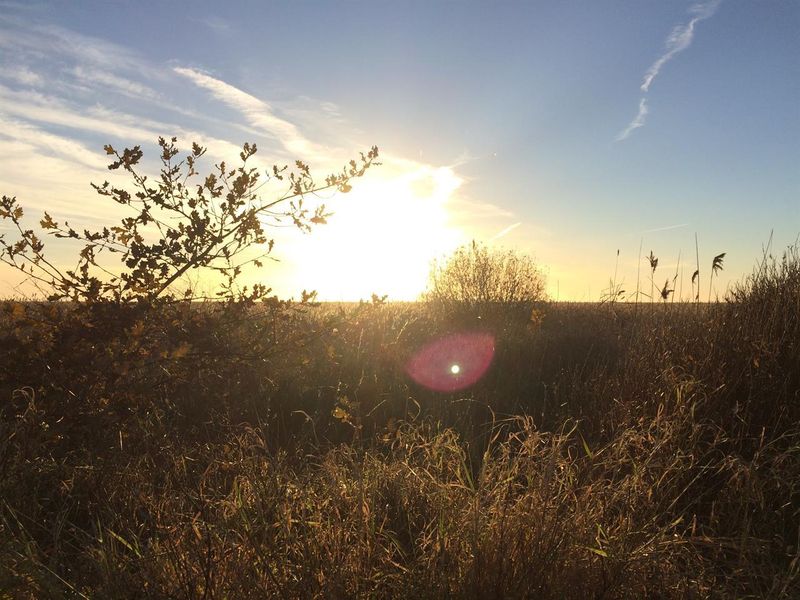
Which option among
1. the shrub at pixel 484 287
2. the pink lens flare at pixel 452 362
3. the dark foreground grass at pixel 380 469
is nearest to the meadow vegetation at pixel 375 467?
the dark foreground grass at pixel 380 469

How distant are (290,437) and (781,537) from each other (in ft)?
11.0

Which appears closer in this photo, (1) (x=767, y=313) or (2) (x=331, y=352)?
(2) (x=331, y=352)

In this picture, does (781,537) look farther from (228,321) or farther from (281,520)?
(228,321)

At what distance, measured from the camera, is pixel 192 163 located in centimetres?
451

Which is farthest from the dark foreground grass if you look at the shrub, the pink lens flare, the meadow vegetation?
the shrub

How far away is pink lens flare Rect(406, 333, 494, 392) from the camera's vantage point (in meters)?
6.47

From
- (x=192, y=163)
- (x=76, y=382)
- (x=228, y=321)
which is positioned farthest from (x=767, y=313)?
(x=76, y=382)

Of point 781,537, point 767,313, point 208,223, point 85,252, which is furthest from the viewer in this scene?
point 767,313

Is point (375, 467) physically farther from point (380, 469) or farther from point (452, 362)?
point (452, 362)

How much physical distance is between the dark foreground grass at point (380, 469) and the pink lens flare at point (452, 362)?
0.27 meters

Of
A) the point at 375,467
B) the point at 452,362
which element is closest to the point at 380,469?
the point at 375,467

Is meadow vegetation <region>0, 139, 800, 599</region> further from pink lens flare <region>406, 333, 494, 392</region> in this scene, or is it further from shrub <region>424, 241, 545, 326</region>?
shrub <region>424, 241, 545, 326</region>

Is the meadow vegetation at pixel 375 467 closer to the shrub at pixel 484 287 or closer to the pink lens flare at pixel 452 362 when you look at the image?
the pink lens flare at pixel 452 362

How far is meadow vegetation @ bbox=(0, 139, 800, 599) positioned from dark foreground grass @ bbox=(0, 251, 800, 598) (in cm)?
2
